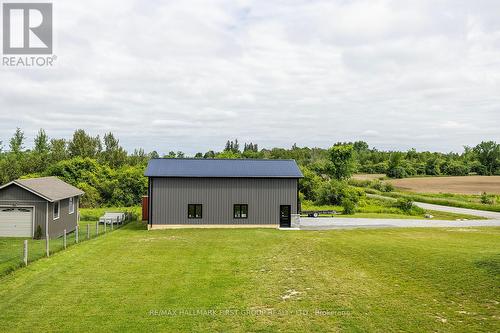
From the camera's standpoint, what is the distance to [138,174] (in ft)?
188

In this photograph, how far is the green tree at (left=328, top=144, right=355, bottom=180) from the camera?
7562 cm

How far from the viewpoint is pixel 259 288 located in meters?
14.9

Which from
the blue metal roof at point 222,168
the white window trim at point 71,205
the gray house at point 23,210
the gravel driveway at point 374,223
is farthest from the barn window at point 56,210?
the gravel driveway at point 374,223

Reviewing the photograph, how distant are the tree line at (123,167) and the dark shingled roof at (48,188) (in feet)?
73.1

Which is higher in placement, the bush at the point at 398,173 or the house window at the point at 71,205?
the bush at the point at 398,173

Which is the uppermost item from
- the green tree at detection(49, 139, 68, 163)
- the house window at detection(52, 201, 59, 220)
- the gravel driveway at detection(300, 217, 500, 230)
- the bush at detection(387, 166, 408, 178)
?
the green tree at detection(49, 139, 68, 163)

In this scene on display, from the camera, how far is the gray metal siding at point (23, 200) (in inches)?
1087

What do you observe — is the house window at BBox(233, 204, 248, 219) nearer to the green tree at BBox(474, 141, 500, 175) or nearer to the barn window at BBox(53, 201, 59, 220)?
the barn window at BBox(53, 201, 59, 220)


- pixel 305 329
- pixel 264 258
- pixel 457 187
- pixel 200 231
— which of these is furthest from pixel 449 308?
pixel 457 187

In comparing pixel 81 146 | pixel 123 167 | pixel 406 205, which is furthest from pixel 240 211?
pixel 81 146

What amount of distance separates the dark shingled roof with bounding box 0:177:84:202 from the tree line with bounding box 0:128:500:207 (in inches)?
877

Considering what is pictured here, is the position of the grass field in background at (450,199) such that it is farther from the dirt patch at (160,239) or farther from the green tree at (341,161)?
the dirt patch at (160,239)

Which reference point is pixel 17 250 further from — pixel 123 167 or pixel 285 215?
pixel 123 167

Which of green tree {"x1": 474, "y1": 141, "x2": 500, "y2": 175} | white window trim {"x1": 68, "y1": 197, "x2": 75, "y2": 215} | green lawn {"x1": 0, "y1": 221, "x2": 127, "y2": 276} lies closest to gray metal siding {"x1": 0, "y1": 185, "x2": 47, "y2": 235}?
green lawn {"x1": 0, "y1": 221, "x2": 127, "y2": 276}
